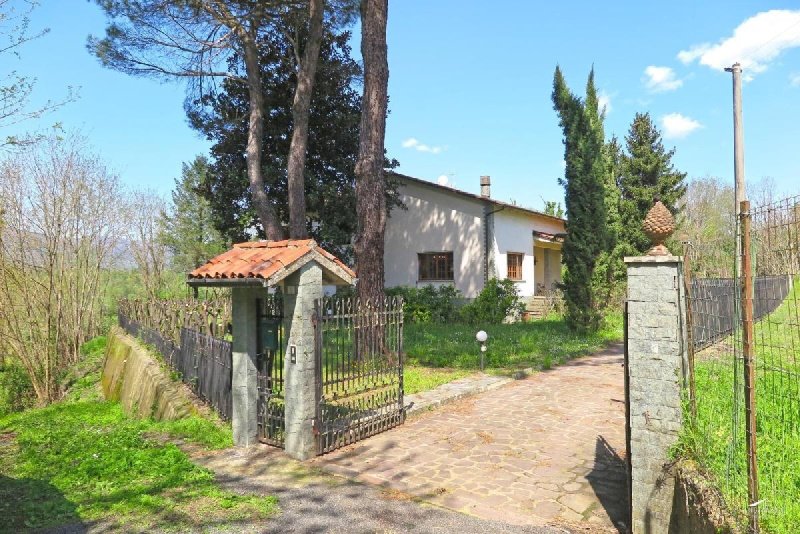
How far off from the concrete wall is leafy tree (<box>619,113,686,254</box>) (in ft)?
71.0

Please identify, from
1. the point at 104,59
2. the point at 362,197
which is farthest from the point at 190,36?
the point at 362,197

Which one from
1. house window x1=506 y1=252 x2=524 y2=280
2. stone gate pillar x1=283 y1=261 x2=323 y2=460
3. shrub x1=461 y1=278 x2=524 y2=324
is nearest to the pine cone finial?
stone gate pillar x1=283 y1=261 x2=323 y2=460

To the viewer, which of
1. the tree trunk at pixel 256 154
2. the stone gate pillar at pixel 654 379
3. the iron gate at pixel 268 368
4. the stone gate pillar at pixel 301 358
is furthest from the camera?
the tree trunk at pixel 256 154

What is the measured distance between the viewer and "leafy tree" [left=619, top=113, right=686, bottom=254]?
24.6 metres

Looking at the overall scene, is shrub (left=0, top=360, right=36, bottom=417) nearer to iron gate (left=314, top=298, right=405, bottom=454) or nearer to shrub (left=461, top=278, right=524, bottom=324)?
iron gate (left=314, top=298, right=405, bottom=454)

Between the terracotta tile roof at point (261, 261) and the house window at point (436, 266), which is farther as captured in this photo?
the house window at point (436, 266)

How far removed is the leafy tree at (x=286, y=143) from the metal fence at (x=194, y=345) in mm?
6193

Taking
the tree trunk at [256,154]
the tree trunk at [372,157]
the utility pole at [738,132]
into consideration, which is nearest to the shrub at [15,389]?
the tree trunk at [256,154]

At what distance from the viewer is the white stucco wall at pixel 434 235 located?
20859 millimetres

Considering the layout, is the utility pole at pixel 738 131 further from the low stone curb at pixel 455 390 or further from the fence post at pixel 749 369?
the fence post at pixel 749 369

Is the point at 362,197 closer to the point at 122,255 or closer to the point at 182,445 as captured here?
the point at 182,445

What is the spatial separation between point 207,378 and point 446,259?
14.7 meters

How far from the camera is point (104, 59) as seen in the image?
14.5 m

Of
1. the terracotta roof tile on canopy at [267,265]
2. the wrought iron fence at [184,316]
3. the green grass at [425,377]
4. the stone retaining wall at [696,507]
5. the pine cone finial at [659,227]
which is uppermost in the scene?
the pine cone finial at [659,227]
